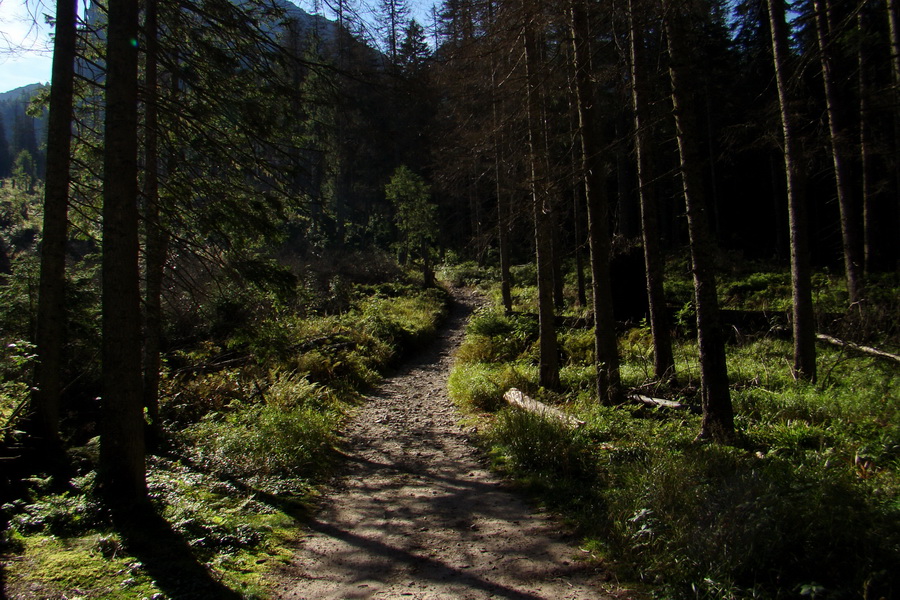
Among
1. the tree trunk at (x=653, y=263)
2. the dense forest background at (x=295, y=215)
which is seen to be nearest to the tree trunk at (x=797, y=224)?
the dense forest background at (x=295, y=215)

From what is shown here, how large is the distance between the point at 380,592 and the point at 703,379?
448 centimetres

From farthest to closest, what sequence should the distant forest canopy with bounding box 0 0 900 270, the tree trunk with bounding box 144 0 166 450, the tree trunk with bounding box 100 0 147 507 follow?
the tree trunk with bounding box 144 0 166 450, the distant forest canopy with bounding box 0 0 900 270, the tree trunk with bounding box 100 0 147 507

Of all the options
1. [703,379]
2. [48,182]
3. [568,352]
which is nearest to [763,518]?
[703,379]

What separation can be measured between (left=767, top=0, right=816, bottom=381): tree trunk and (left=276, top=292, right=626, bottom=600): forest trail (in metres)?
Answer: 6.36

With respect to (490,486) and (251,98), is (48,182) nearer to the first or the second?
(251,98)

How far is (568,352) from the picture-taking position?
13039mm

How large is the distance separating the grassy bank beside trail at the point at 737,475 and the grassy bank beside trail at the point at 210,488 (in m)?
2.95

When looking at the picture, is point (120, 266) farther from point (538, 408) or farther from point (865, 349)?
point (865, 349)

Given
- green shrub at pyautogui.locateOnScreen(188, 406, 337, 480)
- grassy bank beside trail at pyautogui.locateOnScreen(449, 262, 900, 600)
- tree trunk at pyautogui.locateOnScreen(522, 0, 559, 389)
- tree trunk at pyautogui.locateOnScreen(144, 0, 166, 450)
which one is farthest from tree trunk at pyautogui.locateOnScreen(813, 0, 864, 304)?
tree trunk at pyautogui.locateOnScreen(144, 0, 166, 450)

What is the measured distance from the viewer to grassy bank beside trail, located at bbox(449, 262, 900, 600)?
3486mm

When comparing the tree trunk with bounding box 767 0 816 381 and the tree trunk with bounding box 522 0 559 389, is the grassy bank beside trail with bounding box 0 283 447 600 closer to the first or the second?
the tree trunk with bounding box 522 0 559 389

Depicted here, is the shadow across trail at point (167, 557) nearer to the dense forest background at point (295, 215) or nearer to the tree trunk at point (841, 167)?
the dense forest background at point (295, 215)

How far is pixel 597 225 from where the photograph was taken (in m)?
8.51

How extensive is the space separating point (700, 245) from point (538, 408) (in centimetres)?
384
